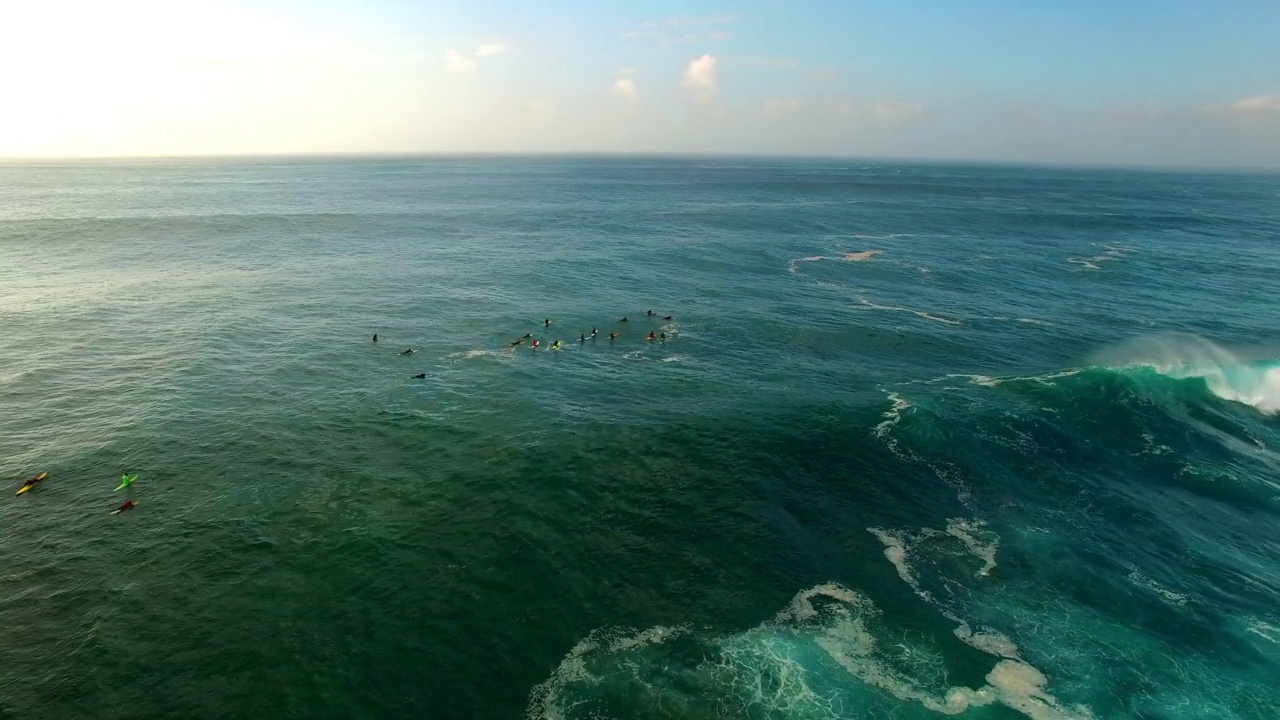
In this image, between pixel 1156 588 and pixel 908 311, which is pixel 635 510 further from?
pixel 908 311

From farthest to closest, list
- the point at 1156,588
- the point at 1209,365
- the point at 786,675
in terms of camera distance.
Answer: the point at 1209,365 → the point at 1156,588 → the point at 786,675

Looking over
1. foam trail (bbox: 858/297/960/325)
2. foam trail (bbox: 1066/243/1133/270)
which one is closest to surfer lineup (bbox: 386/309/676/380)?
foam trail (bbox: 858/297/960/325)

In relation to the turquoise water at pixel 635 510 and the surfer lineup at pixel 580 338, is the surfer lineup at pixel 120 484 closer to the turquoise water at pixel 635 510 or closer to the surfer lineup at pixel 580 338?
the turquoise water at pixel 635 510

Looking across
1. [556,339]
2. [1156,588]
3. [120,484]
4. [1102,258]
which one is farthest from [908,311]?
[120,484]

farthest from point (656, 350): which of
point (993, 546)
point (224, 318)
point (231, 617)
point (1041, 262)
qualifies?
point (1041, 262)

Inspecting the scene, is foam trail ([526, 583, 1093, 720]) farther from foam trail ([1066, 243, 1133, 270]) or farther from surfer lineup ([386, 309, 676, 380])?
foam trail ([1066, 243, 1133, 270])

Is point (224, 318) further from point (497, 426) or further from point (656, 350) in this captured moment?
point (656, 350)
